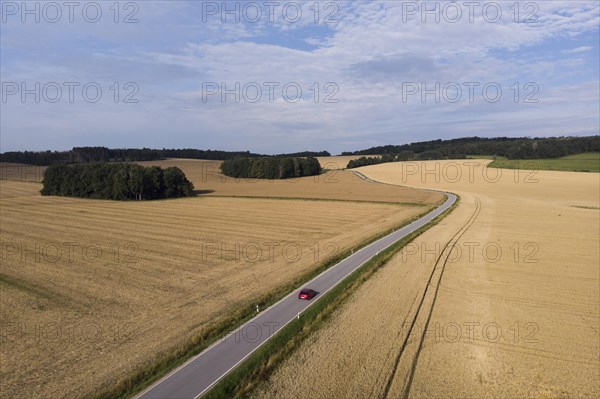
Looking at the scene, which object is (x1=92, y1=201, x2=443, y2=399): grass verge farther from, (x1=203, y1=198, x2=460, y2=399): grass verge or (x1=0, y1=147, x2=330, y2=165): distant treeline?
(x1=0, y1=147, x2=330, y2=165): distant treeline

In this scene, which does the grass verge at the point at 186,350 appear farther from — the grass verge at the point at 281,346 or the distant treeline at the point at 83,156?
the distant treeline at the point at 83,156

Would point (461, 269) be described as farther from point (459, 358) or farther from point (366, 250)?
point (459, 358)

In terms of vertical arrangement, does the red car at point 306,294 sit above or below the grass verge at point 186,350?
above

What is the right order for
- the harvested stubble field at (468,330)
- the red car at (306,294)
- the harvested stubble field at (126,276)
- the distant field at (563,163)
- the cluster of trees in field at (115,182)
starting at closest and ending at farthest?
the harvested stubble field at (468,330) < the harvested stubble field at (126,276) < the red car at (306,294) < the cluster of trees in field at (115,182) < the distant field at (563,163)

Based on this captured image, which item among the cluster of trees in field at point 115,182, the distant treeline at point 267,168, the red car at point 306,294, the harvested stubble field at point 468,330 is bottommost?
the harvested stubble field at point 468,330

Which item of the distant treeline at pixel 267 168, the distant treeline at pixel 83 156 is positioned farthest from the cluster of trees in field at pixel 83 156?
the distant treeline at pixel 267 168

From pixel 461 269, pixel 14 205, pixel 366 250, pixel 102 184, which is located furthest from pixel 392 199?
pixel 14 205

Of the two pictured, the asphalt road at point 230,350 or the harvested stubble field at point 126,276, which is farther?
the harvested stubble field at point 126,276
